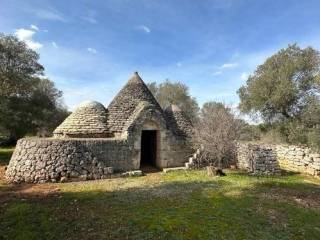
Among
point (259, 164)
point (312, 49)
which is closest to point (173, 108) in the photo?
point (259, 164)

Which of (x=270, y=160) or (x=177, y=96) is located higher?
(x=177, y=96)

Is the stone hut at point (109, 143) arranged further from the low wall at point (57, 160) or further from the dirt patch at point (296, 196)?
the dirt patch at point (296, 196)

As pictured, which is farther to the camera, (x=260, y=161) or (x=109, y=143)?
(x=260, y=161)

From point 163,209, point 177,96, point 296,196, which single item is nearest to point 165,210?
point 163,209

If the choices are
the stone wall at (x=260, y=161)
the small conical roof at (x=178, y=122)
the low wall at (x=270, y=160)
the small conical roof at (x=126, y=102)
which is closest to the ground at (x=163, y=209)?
the stone wall at (x=260, y=161)

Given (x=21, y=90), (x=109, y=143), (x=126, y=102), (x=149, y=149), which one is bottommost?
(x=149, y=149)

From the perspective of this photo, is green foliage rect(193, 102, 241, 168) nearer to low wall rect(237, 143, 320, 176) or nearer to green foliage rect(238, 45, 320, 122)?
low wall rect(237, 143, 320, 176)

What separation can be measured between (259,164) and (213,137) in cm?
286

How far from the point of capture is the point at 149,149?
1686 centimetres

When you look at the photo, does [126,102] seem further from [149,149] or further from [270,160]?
[270,160]

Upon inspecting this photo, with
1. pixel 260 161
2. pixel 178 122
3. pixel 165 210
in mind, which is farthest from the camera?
pixel 178 122

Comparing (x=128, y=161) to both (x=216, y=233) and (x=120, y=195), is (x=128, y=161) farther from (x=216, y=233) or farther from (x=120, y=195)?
(x=216, y=233)

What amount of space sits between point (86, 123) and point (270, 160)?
10233mm

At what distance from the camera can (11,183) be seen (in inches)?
438
